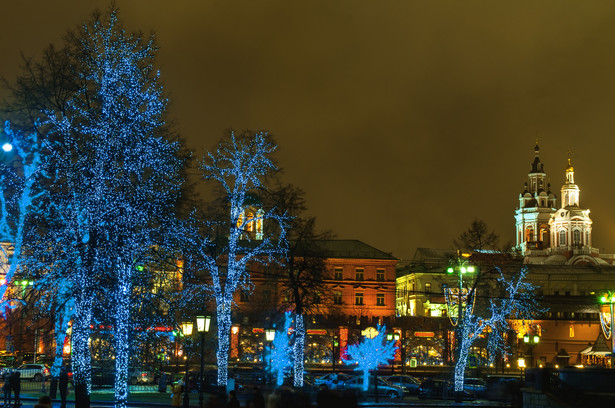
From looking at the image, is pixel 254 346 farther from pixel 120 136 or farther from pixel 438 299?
pixel 120 136

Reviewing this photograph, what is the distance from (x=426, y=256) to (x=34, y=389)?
108 metres

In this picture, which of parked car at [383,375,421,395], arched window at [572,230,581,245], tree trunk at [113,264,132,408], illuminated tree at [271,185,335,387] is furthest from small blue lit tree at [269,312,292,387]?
arched window at [572,230,581,245]

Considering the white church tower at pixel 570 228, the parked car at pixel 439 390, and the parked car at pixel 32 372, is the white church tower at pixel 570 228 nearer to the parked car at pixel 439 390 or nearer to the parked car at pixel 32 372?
the parked car at pixel 439 390

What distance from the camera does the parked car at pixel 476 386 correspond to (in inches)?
1831

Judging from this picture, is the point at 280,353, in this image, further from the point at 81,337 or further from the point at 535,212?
the point at 535,212

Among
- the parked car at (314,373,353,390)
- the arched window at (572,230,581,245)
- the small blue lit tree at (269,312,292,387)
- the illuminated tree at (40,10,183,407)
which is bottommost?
the parked car at (314,373,353,390)

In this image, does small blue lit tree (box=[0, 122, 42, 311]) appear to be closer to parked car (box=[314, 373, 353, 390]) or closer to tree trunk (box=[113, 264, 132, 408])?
tree trunk (box=[113, 264, 132, 408])

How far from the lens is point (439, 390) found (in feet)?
150

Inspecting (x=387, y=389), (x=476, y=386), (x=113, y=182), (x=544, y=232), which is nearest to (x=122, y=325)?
(x=113, y=182)

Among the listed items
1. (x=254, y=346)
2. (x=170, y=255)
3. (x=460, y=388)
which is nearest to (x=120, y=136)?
(x=170, y=255)

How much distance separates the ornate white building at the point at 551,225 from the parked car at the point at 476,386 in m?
109

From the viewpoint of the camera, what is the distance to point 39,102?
31.2 meters

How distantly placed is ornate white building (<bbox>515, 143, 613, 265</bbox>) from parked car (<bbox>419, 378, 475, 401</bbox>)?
11373 cm

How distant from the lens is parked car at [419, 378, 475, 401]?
4456 centimetres
